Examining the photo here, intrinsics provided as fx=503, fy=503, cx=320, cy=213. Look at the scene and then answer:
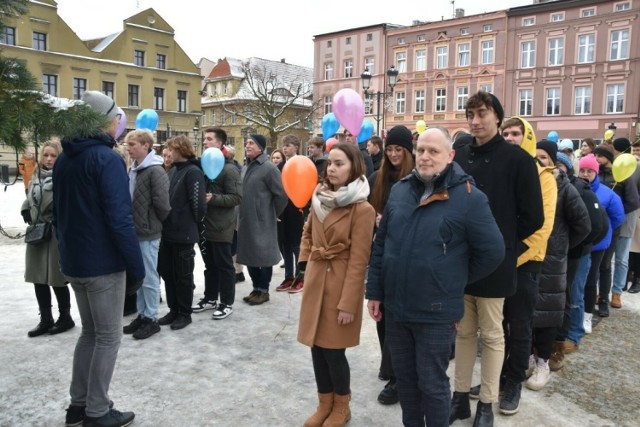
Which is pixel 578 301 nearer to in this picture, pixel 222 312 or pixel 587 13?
pixel 222 312

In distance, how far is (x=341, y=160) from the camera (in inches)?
130

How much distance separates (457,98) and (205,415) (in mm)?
39135

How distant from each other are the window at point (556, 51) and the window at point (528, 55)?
111cm

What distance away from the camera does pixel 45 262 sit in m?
4.78

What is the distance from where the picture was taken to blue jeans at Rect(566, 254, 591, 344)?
15.7ft

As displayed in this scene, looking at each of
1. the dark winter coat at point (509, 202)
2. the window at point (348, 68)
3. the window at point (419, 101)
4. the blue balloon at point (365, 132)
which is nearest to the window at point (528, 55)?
the window at point (419, 101)

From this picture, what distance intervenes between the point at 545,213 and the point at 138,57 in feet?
143

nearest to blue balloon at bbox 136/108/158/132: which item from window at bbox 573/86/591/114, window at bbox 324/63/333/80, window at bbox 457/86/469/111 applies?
window at bbox 573/86/591/114

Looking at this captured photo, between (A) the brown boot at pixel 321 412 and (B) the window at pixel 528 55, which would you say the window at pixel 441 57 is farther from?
(A) the brown boot at pixel 321 412

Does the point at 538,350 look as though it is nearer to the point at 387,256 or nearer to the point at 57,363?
the point at 387,256

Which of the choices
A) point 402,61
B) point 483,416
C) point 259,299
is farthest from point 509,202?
point 402,61

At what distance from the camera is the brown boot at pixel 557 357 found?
433 centimetres

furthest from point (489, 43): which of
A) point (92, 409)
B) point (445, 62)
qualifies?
point (92, 409)

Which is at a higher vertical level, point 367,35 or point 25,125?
point 367,35
